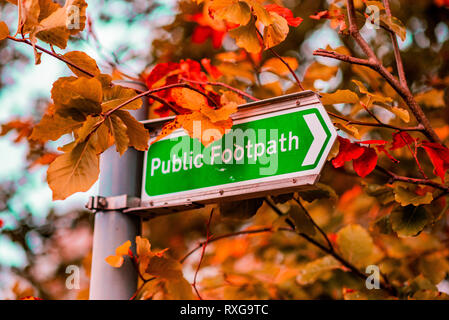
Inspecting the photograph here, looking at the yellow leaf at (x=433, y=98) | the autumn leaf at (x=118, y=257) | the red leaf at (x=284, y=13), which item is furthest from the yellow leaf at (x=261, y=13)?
the yellow leaf at (x=433, y=98)

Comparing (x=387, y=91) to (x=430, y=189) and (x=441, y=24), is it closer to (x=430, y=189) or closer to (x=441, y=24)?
(x=430, y=189)

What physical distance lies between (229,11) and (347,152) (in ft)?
1.03

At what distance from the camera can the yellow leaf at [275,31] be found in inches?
28.2

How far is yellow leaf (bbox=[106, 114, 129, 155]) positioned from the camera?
657 mm

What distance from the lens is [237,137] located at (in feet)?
2.48

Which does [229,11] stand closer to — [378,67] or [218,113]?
[218,113]

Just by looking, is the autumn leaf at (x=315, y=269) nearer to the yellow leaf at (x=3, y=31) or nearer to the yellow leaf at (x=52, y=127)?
the yellow leaf at (x=52, y=127)

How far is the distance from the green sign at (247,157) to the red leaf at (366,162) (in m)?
0.12

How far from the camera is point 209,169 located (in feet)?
2.53

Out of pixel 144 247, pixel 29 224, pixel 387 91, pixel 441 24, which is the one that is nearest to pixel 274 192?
pixel 144 247

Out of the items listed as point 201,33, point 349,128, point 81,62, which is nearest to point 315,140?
point 349,128

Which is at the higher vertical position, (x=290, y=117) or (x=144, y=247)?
(x=290, y=117)
